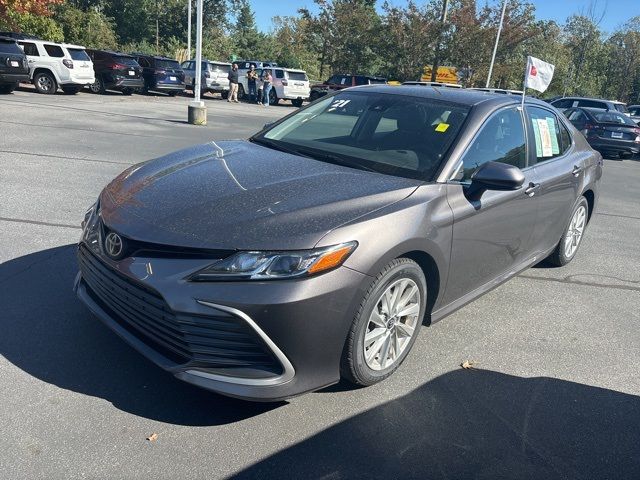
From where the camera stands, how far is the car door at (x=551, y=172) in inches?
174

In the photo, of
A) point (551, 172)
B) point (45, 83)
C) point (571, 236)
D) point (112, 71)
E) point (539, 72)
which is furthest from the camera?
point (112, 71)

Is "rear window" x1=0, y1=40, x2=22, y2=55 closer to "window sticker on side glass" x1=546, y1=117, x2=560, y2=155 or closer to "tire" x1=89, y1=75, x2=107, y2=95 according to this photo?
"tire" x1=89, y1=75, x2=107, y2=95

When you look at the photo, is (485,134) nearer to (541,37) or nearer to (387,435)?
(387,435)

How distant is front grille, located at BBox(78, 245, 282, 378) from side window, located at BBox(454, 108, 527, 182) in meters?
1.70

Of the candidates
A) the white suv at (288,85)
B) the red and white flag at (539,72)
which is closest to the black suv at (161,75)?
the white suv at (288,85)

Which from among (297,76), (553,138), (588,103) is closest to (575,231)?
(553,138)

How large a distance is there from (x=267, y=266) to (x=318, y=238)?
278 mm

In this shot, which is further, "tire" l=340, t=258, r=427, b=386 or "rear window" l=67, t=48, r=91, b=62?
"rear window" l=67, t=48, r=91, b=62

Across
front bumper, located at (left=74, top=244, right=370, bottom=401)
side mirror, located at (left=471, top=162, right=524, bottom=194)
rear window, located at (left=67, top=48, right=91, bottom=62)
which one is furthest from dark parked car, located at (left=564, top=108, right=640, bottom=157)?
rear window, located at (left=67, top=48, right=91, bottom=62)

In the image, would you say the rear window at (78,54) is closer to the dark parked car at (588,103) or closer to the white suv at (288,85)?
the white suv at (288,85)

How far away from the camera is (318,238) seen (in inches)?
105

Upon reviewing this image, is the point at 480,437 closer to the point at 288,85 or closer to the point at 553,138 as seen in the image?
the point at 553,138

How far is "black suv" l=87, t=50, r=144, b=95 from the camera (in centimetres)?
2180

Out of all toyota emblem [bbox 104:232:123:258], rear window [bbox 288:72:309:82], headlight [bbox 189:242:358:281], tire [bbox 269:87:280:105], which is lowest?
tire [bbox 269:87:280:105]
